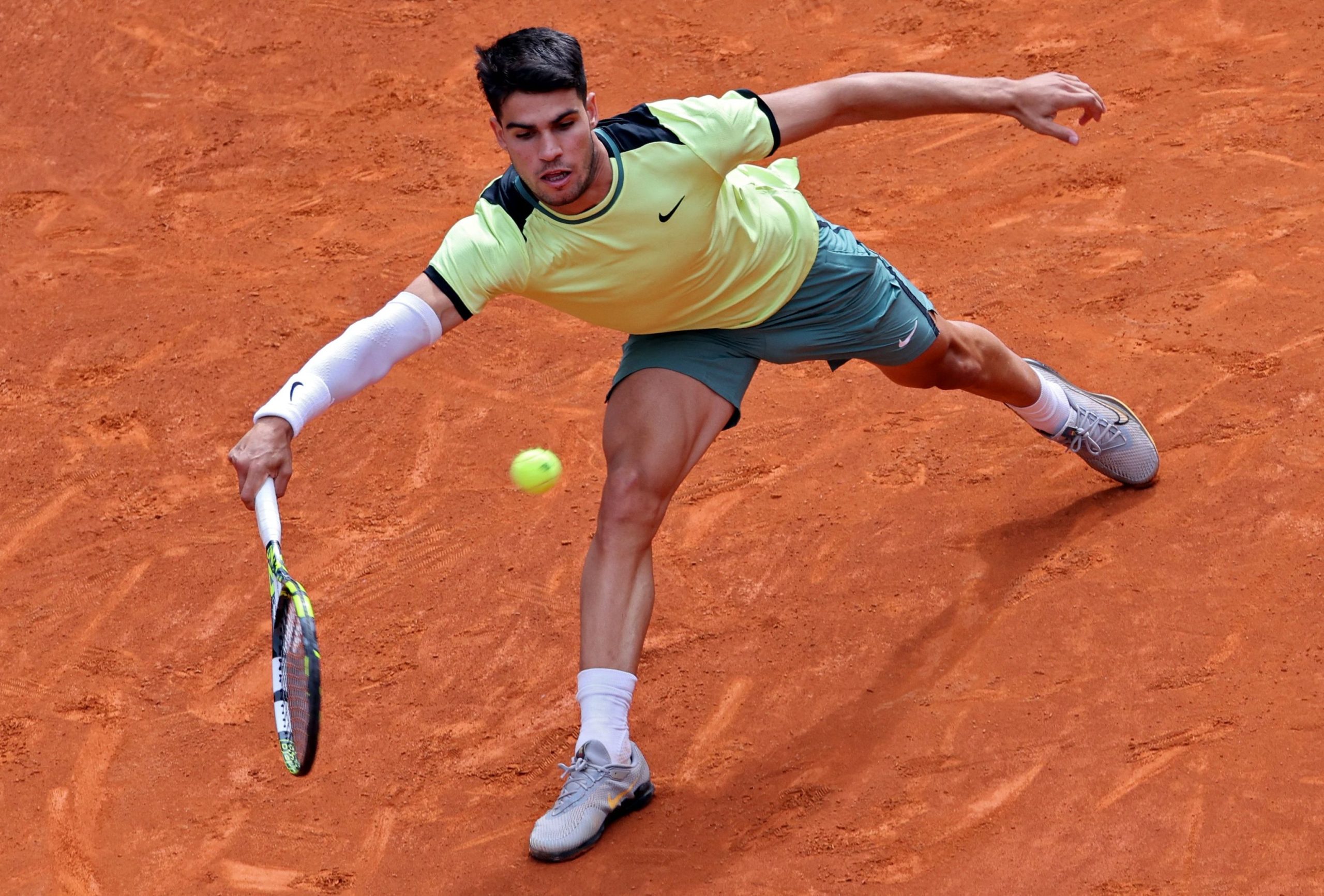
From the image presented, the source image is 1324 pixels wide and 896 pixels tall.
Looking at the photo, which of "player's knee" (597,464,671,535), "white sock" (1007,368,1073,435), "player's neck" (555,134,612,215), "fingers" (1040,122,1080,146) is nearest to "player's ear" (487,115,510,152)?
"player's neck" (555,134,612,215)

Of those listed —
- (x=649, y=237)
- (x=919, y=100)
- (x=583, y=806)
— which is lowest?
(x=583, y=806)

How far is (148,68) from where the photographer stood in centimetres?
856

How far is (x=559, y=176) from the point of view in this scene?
370cm

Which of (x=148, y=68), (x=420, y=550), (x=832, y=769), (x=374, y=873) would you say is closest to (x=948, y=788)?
(x=832, y=769)

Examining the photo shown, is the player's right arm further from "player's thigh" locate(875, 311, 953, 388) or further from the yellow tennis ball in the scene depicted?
"player's thigh" locate(875, 311, 953, 388)

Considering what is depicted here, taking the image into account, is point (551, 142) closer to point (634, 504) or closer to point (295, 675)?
point (634, 504)

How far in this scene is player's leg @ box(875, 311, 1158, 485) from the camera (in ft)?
15.0

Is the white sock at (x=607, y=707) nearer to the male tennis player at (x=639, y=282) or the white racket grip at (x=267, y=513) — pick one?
the male tennis player at (x=639, y=282)

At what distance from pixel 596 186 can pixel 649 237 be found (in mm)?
193

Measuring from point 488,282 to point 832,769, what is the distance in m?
1.62

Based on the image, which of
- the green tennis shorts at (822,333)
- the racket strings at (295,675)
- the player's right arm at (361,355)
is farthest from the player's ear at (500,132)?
the racket strings at (295,675)

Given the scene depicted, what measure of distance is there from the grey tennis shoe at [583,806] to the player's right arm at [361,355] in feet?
3.56

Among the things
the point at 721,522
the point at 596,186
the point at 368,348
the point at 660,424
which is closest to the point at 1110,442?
the point at 721,522

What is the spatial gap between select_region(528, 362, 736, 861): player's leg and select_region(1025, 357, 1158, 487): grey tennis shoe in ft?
4.85
